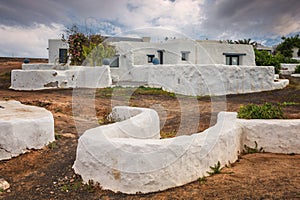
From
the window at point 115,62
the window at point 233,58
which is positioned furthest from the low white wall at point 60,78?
the window at point 233,58

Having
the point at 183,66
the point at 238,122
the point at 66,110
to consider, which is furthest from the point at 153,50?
the point at 238,122

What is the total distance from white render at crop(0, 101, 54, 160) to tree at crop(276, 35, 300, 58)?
136ft

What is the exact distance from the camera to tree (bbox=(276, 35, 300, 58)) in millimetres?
39812

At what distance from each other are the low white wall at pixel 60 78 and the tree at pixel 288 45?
109ft

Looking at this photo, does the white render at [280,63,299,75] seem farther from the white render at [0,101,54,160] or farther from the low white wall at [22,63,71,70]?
the white render at [0,101,54,160]

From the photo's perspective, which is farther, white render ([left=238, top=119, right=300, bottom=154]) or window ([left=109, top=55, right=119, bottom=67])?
window ([left=109, top=55, right=119, bottom=67])

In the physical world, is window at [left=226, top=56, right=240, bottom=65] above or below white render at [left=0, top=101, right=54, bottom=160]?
above

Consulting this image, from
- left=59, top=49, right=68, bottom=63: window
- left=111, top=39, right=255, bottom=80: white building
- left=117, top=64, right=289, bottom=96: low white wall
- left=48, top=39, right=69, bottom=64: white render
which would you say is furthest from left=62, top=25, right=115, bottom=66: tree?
left=48, top=39, right=69, bottom=64: white render

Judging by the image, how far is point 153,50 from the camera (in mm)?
23453

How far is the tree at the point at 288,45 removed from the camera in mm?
39812

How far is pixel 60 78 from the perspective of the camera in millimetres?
15023

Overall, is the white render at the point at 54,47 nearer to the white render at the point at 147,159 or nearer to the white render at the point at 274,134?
the white render at the point at 147,159

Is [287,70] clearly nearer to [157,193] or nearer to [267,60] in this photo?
[267,60]

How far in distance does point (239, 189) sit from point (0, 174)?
3.65 meters
